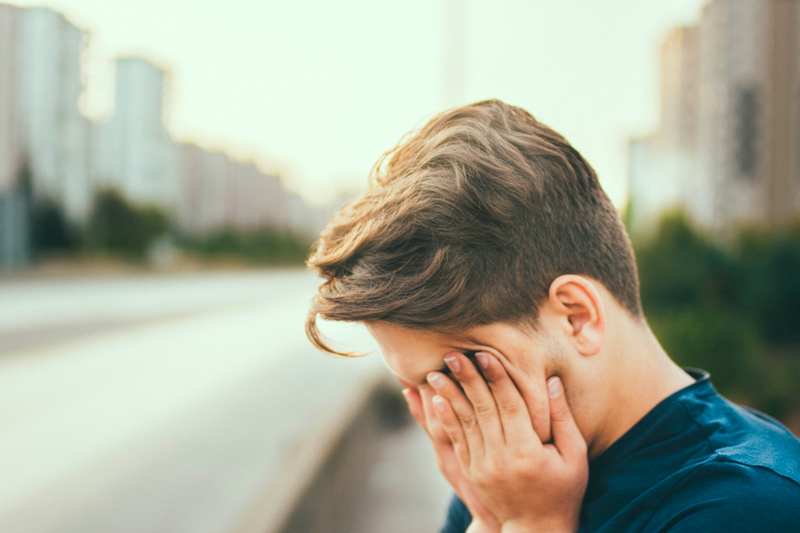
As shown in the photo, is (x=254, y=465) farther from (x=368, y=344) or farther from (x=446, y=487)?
(x=368, y=344)

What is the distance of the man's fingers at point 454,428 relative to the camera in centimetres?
135

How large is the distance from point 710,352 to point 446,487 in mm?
3084

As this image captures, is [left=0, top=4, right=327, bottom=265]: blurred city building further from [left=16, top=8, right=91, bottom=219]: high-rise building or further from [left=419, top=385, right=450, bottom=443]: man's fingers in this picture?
[left=419, top=385, right=450, bottom=443]: man's fingers

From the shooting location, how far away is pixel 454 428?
54.6 inches

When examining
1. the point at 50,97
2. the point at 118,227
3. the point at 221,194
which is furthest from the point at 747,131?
the point at 221,194

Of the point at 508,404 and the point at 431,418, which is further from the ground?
the point at 508,404

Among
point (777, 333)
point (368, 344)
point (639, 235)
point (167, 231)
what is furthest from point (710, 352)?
point (167, 231)

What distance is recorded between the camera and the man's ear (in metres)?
1.25

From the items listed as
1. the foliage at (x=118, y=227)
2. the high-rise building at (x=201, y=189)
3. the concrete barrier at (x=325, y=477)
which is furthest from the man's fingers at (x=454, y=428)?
the high-rise building at (x=201, y=189)

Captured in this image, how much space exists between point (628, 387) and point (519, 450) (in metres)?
0.28

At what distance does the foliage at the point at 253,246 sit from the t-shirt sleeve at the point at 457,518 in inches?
2567

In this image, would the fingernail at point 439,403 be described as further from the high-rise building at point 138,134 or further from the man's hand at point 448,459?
the high-rise building at point 138,134

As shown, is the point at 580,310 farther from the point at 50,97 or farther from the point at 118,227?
the point at 118,227

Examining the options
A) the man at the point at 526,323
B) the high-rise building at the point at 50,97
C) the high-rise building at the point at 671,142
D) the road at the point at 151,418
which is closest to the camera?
the man at the point at 526,323
